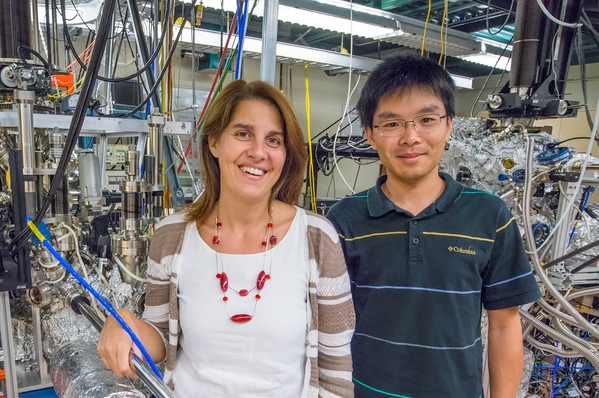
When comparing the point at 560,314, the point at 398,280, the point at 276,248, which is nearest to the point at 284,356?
the point at 276,248

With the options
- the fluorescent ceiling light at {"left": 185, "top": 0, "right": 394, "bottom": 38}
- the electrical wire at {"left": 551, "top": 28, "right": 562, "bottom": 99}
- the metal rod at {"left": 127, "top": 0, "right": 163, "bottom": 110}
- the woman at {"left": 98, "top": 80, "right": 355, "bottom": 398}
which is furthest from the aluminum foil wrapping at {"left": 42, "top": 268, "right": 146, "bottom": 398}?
the electrical wire at {"left": 551, "top": 28, "right": 562, "bottom": 99}

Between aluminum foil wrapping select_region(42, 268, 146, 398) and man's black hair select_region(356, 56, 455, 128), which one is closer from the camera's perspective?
aluminum foil wrapping select_region(42, 268, 146, 398)

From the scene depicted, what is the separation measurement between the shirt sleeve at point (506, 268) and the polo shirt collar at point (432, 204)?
13 centimetres

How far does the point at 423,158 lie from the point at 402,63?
0.92ft

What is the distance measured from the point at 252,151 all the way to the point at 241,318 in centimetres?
37

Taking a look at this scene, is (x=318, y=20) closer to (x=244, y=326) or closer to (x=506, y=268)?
(x=506, y=268)

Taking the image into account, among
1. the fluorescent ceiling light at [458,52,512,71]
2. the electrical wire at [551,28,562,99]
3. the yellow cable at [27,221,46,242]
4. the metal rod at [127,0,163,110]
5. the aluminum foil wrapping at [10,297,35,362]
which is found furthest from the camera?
the fluorescent ceiling light at [458,52,512,71]

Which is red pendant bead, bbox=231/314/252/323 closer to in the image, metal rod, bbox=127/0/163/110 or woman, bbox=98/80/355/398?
woman, bbox=98/80/355/398

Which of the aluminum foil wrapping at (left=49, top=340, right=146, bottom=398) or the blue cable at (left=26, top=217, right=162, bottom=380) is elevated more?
the blue cable at (left=26, top=217, right=162, bottom=380)

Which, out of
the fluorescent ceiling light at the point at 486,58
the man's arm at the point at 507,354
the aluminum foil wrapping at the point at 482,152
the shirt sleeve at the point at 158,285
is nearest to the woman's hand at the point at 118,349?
the shirt sleeve at the point at 158,285

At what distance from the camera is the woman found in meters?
0.92

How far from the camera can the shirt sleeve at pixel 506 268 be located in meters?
1.06

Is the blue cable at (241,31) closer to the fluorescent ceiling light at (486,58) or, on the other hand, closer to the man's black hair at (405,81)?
the man's black hair at (405,81)

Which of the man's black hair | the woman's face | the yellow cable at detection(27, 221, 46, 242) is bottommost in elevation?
the yellow cable at detection(27, 221, 46, 242)
